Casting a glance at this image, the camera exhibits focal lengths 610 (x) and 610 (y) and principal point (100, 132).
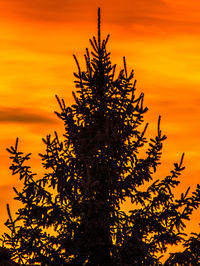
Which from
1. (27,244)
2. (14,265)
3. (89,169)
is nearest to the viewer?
(89,169)

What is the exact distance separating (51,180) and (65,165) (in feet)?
1.97

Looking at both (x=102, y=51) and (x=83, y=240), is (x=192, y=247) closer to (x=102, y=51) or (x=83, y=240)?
(x=83, y=240)

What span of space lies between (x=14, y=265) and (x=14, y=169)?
5354mm

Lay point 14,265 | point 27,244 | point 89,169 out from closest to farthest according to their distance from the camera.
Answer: point 89,169 → point 27,244 → point 14,265

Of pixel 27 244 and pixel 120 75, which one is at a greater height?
pixel 120 75

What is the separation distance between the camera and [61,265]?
1745 cm

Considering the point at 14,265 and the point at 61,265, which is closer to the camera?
the point at 61,265

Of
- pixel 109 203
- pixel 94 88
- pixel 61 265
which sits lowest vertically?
pixel 61 265

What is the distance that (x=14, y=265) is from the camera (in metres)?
21.5

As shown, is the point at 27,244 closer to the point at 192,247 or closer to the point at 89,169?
the point at 89,169

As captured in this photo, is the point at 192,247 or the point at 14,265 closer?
the point at 192,247

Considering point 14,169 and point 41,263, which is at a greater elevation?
point 14,169

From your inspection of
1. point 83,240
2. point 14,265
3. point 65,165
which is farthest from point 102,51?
point 14,265

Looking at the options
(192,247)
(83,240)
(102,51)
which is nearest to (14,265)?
(83,240)
